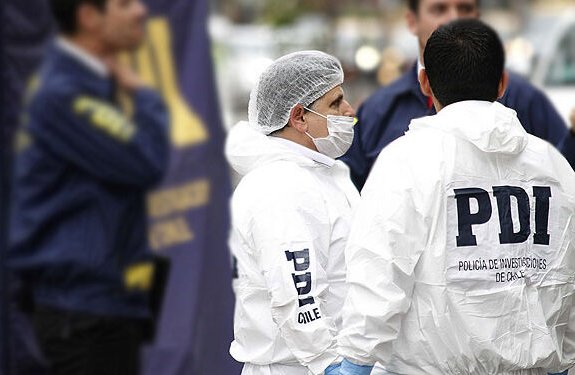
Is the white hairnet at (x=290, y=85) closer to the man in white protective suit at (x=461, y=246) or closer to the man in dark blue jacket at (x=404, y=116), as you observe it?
the man in white protective suit at (x=461, y=246)

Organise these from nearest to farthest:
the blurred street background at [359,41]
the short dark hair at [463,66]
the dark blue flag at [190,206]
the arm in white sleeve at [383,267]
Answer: the arm in white sleeve at [383,267] < the short dark hair at [463,66] < the dark blue flag at [190,206] < the blurred street background at [359,41]

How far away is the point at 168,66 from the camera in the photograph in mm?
6258

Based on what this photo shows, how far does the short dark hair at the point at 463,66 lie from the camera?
383 centimetres

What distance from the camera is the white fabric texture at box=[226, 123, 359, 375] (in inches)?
154

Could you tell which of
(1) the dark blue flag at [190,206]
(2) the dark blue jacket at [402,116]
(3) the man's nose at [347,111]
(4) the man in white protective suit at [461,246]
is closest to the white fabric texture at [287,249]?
(3) the man's nose at [347,111]

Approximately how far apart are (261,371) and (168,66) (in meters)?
2.43

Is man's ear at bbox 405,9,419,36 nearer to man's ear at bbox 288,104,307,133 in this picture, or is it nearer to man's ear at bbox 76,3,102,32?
man's ear at bbox 288,104,307,133

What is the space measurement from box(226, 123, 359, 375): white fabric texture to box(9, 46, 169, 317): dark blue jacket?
32cm

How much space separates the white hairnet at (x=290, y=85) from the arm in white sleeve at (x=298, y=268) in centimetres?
39

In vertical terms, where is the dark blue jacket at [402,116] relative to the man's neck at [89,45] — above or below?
below

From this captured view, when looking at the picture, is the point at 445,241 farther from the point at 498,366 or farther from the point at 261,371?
the point at 261,371

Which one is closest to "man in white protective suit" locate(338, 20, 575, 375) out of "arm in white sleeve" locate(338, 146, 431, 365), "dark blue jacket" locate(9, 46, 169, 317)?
"arm in white sleeve" locate(338, 146, 431, 365)

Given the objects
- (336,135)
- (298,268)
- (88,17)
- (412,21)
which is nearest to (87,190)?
(88,17)

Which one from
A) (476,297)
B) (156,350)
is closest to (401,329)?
(476,297)
